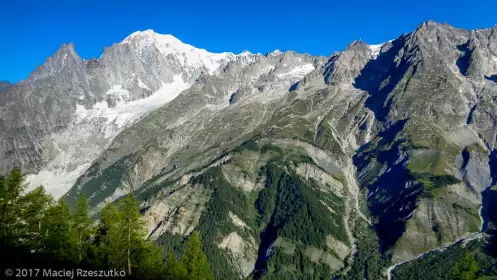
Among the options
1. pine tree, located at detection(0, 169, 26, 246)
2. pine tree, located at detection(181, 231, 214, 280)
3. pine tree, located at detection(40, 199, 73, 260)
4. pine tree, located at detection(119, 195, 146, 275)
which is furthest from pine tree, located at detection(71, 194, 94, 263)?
pine tree, located at detection(181, 231, 214, 280)

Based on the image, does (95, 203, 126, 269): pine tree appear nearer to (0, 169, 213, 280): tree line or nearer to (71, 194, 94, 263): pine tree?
(0, 169, 213, 280): tree line

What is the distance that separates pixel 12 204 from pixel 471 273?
237 feet

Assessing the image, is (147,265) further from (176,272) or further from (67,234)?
(67,234)

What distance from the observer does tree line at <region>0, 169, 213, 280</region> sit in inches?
2655

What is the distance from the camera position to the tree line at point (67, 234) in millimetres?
67438

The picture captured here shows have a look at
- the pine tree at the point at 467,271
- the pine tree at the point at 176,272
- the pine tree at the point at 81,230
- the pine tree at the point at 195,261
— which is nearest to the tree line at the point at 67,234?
the pine tree at the point at 81,230

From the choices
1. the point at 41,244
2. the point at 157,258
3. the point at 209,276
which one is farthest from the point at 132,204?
the point at 209,276

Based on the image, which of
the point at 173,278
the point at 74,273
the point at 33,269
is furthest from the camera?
the point at 173,278

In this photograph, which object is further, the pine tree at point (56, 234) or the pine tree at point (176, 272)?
the pine tree at point (176, 272)

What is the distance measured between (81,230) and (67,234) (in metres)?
4.32

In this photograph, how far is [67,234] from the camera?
7719 cm

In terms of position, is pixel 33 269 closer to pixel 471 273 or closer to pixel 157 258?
pixel 157 258

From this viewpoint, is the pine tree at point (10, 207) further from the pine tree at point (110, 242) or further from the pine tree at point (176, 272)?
the pine tree at point (176, 272)

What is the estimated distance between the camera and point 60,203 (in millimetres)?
82000
